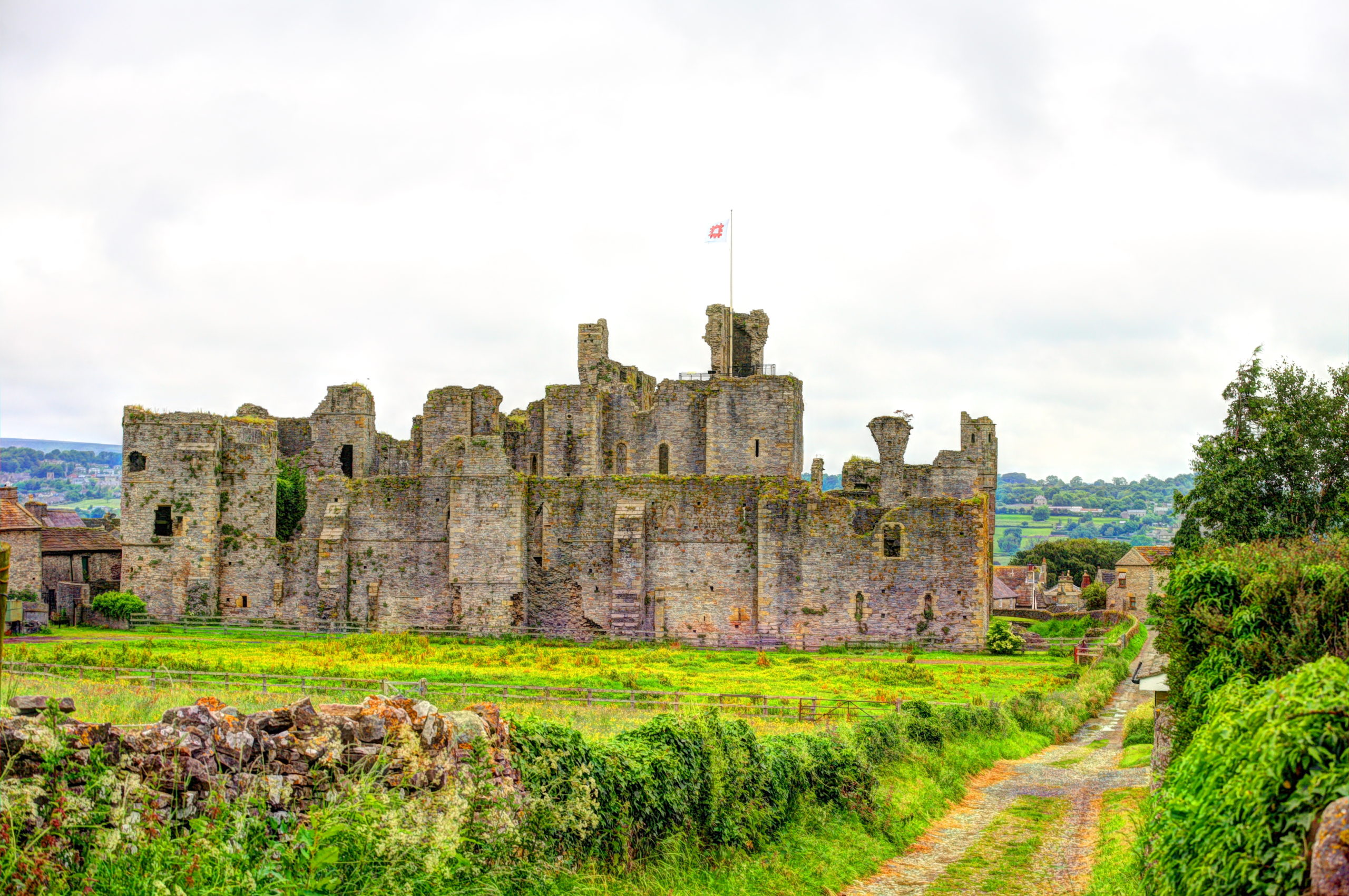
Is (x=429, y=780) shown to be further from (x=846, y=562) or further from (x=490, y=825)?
(x=846, y=562)

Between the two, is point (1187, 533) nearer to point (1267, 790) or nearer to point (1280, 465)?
point (1280, 465)

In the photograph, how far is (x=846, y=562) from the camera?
136 feet

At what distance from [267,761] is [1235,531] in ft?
99.5

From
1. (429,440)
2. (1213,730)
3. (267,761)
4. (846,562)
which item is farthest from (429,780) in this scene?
(429,440)

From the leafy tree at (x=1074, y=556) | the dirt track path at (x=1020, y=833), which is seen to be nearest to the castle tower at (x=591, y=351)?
the dirt track path at (x=1020, y=833)

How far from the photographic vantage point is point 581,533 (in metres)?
43.8

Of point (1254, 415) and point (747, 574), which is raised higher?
point (1254, 415)

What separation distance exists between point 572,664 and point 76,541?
2518 centimetres

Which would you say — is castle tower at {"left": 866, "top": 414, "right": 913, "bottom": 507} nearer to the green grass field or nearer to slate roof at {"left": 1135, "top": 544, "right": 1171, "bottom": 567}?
the green grass field

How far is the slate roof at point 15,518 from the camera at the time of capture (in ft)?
136

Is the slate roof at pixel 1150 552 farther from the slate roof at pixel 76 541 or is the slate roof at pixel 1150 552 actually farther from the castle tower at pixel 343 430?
the slate roof at pixel 76 541

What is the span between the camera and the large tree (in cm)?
3147

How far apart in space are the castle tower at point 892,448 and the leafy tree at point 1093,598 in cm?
3007

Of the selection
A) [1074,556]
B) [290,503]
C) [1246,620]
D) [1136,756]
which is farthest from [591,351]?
[1074,556]
